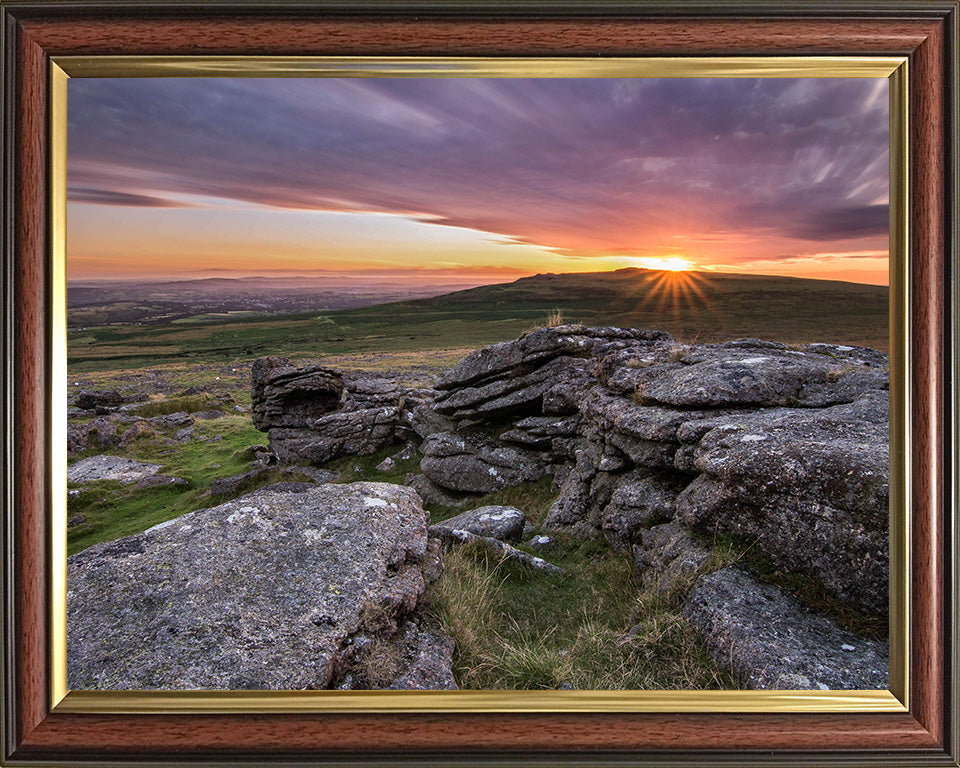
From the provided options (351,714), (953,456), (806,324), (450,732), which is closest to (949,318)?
(953,456)

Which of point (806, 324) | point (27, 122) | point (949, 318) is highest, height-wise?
point (27, 122)

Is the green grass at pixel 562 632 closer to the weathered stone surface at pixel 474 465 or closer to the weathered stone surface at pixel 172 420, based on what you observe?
the weathered stone surface at pixel 474 465

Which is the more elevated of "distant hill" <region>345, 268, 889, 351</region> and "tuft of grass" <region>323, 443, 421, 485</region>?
"distant hill" <region>345, 268, 889, 351</region>

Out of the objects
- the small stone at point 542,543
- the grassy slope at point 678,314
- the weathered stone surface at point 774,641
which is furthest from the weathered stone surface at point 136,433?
the weathered stone surface at point 774,641

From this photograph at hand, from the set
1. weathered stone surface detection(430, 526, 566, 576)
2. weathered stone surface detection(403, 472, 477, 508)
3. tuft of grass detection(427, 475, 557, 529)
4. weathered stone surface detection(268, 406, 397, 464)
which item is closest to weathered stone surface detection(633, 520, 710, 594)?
weathered stone surface detection(430, 526, 566, 576)

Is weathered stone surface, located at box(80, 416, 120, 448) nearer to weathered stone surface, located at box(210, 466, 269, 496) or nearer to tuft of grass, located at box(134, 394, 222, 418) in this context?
weathered stone surface, located at box(210, 466, 269, 496)

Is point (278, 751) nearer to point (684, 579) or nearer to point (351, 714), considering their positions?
point (351, 714)

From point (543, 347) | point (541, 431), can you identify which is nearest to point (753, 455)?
point (541, 431)
